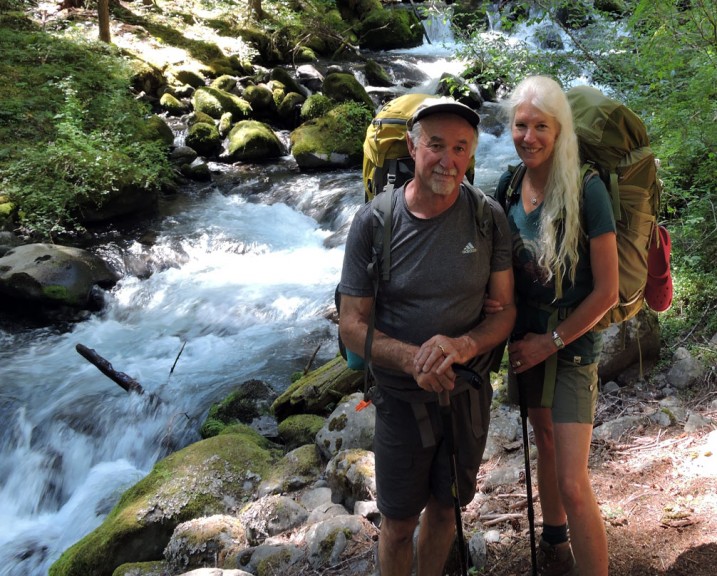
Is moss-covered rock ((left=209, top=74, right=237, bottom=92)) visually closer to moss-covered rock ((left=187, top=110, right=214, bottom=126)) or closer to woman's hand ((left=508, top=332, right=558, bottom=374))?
moss-covered rock ((left=187, top=110, right=214, bottom=126))

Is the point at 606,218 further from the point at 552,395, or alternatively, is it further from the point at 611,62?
the point at 611,62

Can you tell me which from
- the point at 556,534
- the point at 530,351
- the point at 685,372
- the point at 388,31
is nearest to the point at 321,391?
the point at 685,372

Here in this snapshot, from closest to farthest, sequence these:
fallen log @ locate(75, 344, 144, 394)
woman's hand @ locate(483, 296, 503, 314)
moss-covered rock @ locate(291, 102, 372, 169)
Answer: woman's hand @ locate(483, 296, 503, 314) < fallen log @ locate(75, 344, 144, 394) < moss-covered rock @ locate(291, 102, 372, 169)

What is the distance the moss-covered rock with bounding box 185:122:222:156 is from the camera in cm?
1420

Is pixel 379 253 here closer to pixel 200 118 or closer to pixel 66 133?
pixel 66 133

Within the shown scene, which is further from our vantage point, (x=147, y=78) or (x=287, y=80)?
(x=287, y=80)

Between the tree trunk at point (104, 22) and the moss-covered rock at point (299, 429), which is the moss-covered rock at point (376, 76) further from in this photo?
the moss-covered rock at point (299, 429)

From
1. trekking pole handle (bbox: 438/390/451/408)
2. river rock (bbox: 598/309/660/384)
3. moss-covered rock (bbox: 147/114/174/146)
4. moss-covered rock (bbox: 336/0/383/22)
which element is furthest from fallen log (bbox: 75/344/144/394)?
moss-covered rock (bbox: 336/0/383/22)

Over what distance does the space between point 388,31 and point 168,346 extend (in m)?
18.4

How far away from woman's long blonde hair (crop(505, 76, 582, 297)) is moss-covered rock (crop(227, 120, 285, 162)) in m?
12.8

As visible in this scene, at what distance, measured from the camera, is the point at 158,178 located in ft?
40.9

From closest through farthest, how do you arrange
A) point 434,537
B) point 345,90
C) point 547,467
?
point 434,537, point 547,467, point 345,90

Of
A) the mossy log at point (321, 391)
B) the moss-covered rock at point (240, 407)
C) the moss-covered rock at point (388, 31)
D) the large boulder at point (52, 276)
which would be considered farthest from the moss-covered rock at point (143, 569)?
the moss-covered rock at point (388, 31)

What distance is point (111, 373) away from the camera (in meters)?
7.15
